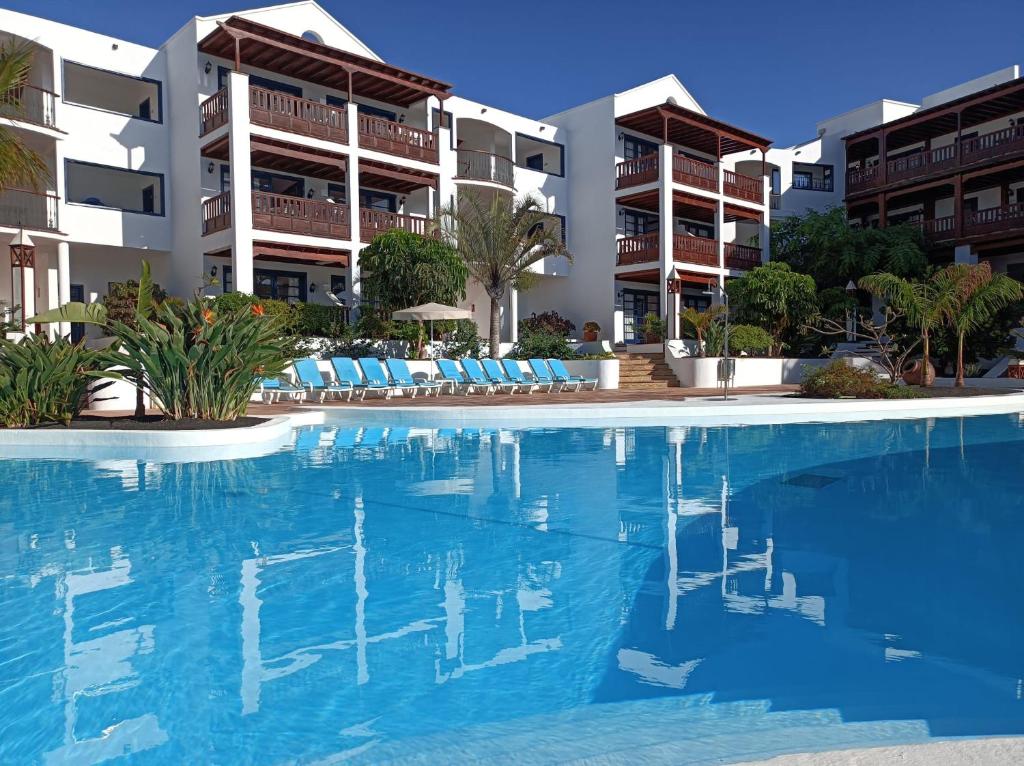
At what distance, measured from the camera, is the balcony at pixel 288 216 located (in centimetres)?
2186

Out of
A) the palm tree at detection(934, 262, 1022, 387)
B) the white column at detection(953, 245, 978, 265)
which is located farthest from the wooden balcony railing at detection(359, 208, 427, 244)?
the white column at detection(953, 245, 978, 265)

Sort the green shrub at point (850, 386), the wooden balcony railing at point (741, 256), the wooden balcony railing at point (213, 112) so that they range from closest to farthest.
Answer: the green shrub at point (850, 386)
the wooden balcony railing at point (213, 112)
the wooden balcony railing at point (741, 256)

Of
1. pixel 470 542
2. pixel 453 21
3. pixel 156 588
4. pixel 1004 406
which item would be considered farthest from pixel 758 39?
pixel 156 588

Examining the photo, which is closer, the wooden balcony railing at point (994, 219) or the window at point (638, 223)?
the wooden balcony railing at point (994, 219)

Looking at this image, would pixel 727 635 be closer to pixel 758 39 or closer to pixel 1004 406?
pixel 1004 406

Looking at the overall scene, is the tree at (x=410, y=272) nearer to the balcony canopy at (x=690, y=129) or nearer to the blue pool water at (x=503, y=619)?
the balcony canopy at (x=690, y=129)

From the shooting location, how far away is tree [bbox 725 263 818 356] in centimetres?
2613

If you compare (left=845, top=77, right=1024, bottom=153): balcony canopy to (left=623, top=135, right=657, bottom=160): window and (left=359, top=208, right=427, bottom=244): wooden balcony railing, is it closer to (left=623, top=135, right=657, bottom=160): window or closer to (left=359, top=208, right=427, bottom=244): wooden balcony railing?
(left=623, top=135, right=657, bottom=160): window

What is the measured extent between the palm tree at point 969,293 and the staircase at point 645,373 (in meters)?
7.90

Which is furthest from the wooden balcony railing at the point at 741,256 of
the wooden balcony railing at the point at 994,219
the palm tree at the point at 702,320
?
the wooden balcony railing at the point at 994,219

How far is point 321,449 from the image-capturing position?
11383 mm

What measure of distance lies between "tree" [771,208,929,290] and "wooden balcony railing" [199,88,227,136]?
818 inches

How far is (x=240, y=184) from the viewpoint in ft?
70.7

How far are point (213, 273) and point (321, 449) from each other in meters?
13.9
